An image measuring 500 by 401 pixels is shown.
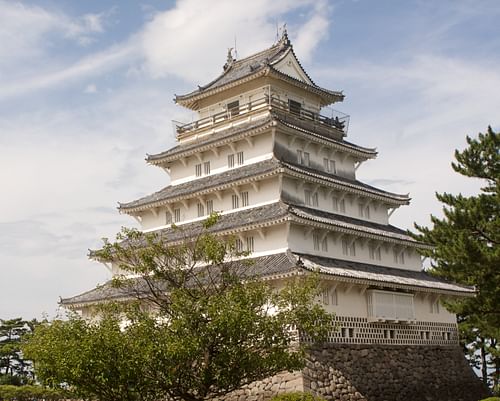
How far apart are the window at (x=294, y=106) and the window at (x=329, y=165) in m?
3.80

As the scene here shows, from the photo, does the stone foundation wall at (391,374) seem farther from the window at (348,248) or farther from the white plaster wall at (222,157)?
the white plaster wall at (222,157)

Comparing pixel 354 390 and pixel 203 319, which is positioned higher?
pixel 203 319

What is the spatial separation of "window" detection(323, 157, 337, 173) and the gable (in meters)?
6.94

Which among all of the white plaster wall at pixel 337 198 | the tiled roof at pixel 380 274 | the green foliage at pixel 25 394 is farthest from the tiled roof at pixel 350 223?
the green foliage at pixel 25 394

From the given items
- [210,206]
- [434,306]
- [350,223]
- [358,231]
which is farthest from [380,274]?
[210,206]

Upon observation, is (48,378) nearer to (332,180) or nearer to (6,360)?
(332,180)

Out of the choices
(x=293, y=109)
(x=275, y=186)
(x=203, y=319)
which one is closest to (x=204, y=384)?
(x=203, y=319)

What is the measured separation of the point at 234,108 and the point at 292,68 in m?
5.60

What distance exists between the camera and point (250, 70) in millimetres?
44125

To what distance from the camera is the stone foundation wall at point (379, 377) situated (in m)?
30.5

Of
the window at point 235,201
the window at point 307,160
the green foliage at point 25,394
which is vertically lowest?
the green foliage at point 25,394

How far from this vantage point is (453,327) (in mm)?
43500

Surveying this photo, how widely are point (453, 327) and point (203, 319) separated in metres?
26.2

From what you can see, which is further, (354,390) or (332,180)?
(332,180)
